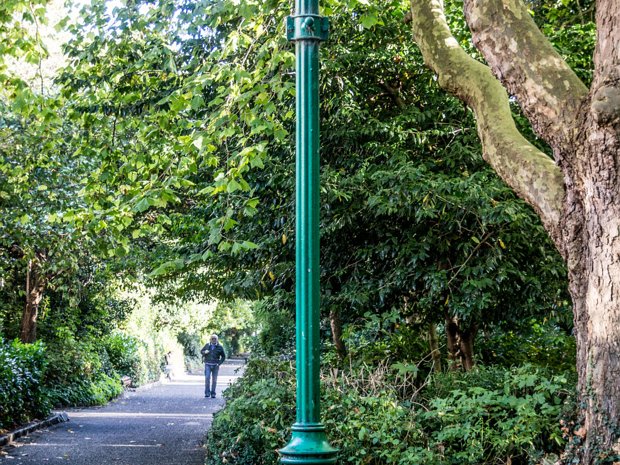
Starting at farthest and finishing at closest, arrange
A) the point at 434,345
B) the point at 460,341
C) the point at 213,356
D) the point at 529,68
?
1. the point at 213,356
2. the point at 434,345
3. the point at 460,341
4. the point at 529,68

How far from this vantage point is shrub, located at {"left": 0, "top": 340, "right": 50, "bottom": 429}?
16.0 metres

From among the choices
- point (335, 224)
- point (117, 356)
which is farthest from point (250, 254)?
point (117, 356)

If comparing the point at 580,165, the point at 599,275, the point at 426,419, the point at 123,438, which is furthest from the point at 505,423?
the point at 123,438

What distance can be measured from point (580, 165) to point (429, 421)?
3423 mm

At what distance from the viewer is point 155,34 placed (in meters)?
11.3

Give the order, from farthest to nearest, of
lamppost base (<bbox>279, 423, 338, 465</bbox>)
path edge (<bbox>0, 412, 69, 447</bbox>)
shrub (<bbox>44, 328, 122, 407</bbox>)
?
shrub (<bbox>44, 328, 122, 407</bbox>)
path edge (<bbox>0, 412, 69, 447</bbox>)
lamppost base (<bbox>279, 423, 338, 465</bbox>)

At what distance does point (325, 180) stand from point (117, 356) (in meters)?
21.3

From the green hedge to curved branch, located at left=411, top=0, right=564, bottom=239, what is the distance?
6.11 ft

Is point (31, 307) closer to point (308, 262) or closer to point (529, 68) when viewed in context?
point (529, 68)

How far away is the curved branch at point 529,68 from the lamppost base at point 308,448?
14.4 ft

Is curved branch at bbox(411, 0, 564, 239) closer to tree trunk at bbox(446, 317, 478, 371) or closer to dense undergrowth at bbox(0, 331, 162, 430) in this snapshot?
tree trunk at bbox(446, 317, 478, 371)

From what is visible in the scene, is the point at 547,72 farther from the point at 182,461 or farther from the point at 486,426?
the point at 182,461

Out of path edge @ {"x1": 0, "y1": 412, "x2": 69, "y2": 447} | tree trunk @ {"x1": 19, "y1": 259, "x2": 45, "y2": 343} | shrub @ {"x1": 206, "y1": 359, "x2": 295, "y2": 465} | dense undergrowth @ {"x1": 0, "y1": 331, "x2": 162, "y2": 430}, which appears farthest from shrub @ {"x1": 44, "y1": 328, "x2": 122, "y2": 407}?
shrub @ {"x1": 206, "y1": 359, "x2": 295, "y2": 465}

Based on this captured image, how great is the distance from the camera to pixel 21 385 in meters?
17.1
